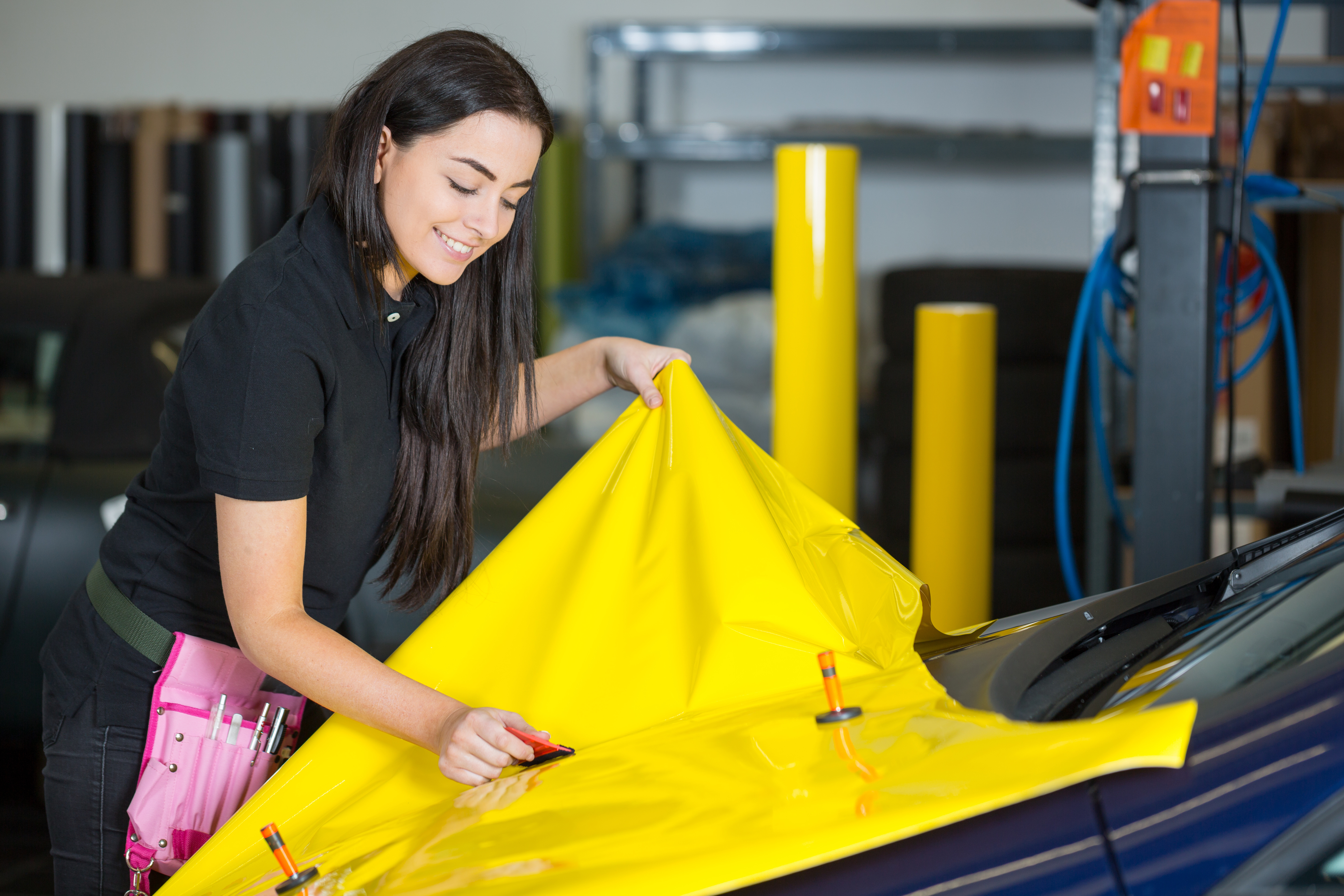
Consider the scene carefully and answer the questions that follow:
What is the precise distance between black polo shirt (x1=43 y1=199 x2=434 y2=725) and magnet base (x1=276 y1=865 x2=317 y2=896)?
31 centimetres

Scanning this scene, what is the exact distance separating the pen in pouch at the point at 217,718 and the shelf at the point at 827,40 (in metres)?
3.24

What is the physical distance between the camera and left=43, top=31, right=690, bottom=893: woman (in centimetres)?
100

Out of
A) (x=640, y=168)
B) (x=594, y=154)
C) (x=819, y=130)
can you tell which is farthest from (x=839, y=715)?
(x=640, y=168)

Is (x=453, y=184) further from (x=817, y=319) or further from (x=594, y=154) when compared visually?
(x=594, y=154)

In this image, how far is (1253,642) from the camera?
851 mm

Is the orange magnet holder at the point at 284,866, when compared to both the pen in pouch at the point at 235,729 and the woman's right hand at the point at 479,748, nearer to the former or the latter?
the woman's right hand at the point at 479,748

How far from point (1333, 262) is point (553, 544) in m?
2.36

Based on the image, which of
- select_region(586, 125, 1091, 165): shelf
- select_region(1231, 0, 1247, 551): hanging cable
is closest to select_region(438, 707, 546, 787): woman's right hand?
select_region(1231, 0, 1247, 551): hanging cable

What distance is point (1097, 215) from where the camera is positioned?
2.31 metres

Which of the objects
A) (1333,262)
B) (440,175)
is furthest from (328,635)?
(1333,262)

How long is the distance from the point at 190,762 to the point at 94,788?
129mm

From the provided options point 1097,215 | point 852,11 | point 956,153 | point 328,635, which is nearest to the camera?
point 328,635

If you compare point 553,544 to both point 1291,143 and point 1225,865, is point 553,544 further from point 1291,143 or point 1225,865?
point 1291,143

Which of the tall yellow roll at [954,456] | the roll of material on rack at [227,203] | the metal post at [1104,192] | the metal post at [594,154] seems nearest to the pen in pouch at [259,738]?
the tall yellow roll at [954,456]
